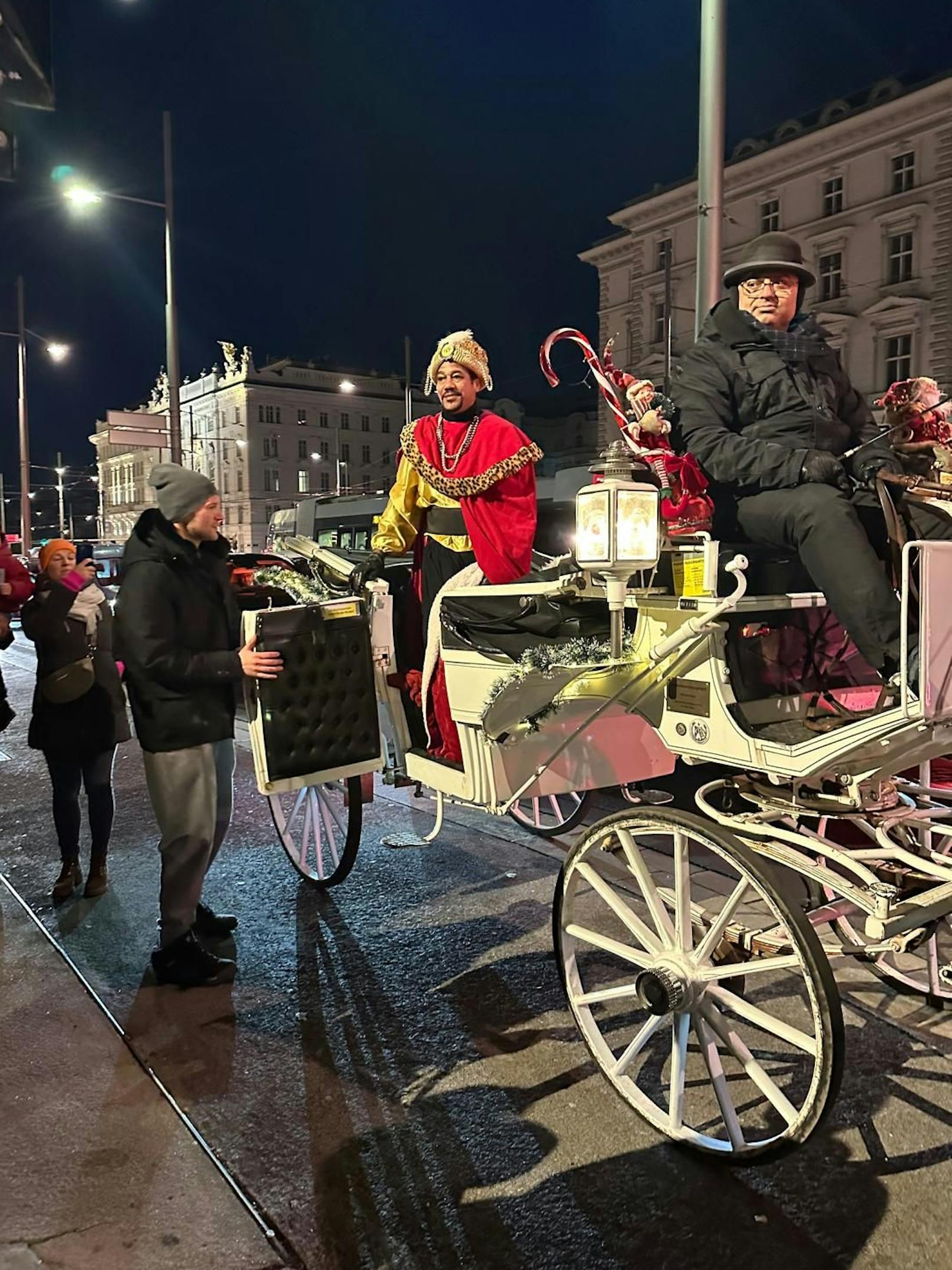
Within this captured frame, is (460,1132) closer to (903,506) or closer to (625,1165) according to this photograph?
(625,1165)

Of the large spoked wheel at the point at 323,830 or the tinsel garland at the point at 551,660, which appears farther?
the large spoked wheel at the point at 323,830

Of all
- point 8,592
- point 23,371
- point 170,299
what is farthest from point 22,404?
point 8,592

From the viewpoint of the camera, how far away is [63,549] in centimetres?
493

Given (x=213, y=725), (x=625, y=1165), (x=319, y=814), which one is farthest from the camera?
(x=319, y=814)

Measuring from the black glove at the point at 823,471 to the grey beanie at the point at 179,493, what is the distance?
205 centimetres

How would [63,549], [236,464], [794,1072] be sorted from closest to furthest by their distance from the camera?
[794,1072] → [63,549] → [236,464]

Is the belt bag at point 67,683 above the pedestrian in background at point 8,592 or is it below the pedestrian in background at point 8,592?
below

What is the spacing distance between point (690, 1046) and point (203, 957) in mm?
1765

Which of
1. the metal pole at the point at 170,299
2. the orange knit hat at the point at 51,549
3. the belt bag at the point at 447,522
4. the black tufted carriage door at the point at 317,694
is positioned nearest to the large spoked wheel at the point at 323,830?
the black tufted carriage door at the point at 317,694

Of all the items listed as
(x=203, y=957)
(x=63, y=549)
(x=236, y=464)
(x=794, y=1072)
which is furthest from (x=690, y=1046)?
(x=236, y=464)

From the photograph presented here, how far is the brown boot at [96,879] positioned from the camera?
4.56 m

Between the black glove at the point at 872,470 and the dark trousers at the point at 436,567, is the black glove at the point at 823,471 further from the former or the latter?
the dark trousers at the point at 436,567

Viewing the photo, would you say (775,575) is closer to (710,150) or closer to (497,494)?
(497,494)

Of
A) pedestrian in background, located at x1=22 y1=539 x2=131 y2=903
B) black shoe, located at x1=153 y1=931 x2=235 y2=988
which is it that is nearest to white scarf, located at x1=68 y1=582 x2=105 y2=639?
pedestrian in background, located at x1=22 y1=539 x2=131 y2=903
